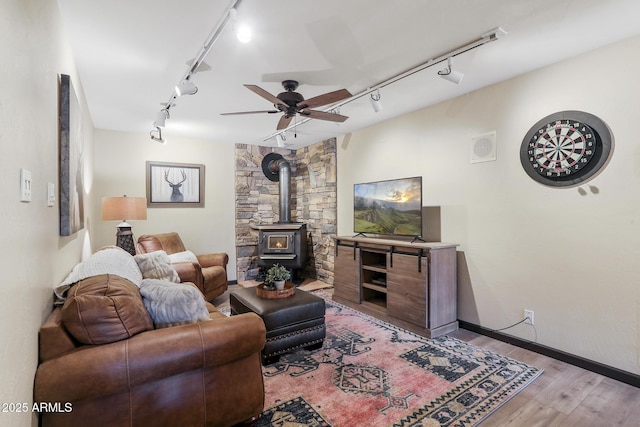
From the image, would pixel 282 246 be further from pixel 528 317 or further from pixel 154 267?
pixel 528 317

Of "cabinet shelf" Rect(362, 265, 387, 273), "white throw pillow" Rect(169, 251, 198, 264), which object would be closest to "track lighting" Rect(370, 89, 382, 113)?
"cabinet shelf" Rect(362, 265, 387, 273)

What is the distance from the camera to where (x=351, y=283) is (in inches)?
159

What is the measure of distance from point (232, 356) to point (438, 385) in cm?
152

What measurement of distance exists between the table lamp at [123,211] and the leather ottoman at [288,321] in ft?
6.17

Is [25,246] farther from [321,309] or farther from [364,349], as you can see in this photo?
[364,349]

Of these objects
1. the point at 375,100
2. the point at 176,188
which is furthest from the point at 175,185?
the point at 375,100

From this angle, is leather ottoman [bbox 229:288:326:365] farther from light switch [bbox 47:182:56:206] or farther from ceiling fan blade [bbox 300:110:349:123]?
ceiling fan blade [bbox 300:110:349:123]

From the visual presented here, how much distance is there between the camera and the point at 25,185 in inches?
45.1

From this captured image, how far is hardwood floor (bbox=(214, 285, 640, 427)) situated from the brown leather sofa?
1.50 m

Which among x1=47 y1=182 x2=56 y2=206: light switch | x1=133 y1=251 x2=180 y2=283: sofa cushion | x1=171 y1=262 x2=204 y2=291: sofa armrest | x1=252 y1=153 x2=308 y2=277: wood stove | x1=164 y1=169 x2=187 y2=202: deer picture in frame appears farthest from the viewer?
x1=252 y1=153 x2=308 y2=277: wood stove

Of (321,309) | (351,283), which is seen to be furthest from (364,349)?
(351,283)

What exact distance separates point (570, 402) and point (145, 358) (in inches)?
103

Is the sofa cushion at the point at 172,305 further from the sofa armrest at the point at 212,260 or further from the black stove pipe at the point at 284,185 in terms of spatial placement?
the black stove pipe at the point at 284,185

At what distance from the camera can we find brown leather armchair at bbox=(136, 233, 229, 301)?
3682 mm
